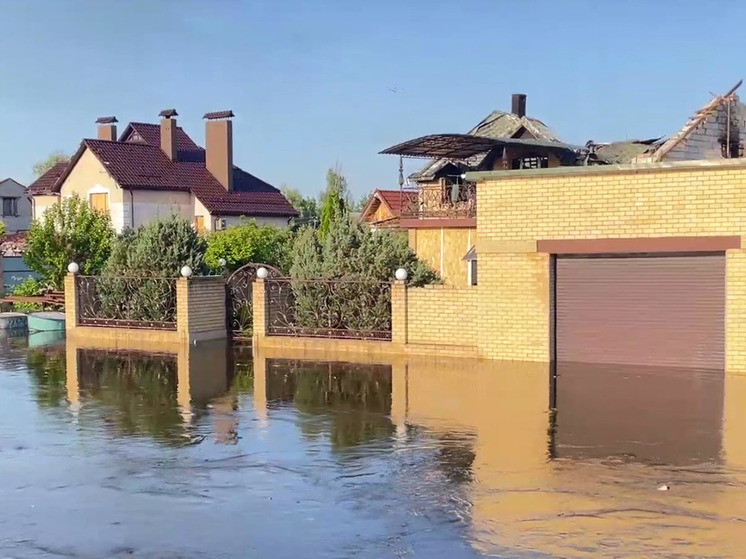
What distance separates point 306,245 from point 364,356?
3648mm

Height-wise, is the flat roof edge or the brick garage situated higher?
the flat roof edge

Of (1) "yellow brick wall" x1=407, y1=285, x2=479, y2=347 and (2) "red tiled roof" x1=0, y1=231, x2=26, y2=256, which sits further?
(2) "red tiled roof" x1=0, y1=231, x2=26, y2=256

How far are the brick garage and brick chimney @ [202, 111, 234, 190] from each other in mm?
27155

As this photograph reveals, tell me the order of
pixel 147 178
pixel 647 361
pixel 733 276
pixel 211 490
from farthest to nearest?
pixel 147 178, pixel 647 361, pixel 733 276, pixel 211 490

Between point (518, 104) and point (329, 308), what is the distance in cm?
2165

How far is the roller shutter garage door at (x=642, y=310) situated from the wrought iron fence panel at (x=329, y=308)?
4.11 m

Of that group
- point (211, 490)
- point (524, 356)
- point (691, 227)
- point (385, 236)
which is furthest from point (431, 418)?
point (385, 236)

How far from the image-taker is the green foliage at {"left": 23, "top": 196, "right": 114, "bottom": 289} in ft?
88.3

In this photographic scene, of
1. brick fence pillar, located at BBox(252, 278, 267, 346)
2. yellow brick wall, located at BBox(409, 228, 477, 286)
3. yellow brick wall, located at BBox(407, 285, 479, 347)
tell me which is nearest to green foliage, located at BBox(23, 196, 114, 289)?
brick fence pillar, located at BBox(252, 278, 267, 346)

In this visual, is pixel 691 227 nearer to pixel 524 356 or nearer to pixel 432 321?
pixel 524 356

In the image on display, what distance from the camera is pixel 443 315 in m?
17.7

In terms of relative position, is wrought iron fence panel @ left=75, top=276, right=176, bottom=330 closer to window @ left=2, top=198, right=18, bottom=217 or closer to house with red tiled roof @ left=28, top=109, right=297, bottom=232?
house with red tiled roof @ left=28, top=109, right=297, bottom=232

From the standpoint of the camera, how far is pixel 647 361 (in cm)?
1567

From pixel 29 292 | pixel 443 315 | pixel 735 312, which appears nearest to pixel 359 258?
pixel 443 315
